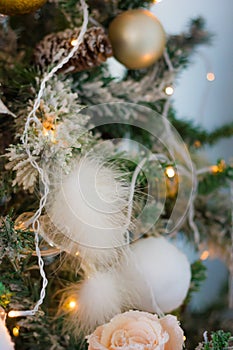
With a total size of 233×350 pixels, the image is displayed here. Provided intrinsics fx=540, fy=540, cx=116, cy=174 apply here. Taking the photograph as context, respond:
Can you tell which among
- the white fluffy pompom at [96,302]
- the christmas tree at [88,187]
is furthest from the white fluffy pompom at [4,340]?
the white fluffy pompom at [96,302]

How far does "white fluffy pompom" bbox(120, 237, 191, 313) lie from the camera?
2.09 ft

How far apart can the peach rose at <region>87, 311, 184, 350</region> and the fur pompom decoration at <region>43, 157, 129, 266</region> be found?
0.28 feet

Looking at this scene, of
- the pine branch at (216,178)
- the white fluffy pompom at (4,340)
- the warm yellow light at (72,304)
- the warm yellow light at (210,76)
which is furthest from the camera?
the warm yellow light at (210,76)

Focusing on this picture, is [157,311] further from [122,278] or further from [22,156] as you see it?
[22,156]

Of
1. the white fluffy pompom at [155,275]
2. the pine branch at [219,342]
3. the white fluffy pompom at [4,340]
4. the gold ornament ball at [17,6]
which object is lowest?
the white fluffy pompom at [155,275]

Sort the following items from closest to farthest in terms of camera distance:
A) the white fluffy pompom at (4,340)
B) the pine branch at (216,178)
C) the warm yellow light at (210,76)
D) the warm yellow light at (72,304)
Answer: the white fluffy pompom at (4,340), the warm yellow light at (72,304), the pine branch at (216,178), the warm yellow light at (210,76)

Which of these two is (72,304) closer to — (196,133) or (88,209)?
(88,209)

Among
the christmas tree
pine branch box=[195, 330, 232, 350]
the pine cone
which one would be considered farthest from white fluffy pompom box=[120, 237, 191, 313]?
the pine cone

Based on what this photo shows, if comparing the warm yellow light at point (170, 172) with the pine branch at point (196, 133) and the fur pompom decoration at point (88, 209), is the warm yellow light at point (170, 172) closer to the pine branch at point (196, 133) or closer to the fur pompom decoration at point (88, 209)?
the fur pompom decoration at point (88, 209)

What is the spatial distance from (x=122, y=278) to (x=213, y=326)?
0.29m

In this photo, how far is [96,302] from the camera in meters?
0.61

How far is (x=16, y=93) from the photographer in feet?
2.17

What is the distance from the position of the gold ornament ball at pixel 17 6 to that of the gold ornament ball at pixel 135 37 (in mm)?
129

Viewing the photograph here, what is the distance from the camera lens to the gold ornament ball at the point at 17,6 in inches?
24.4
